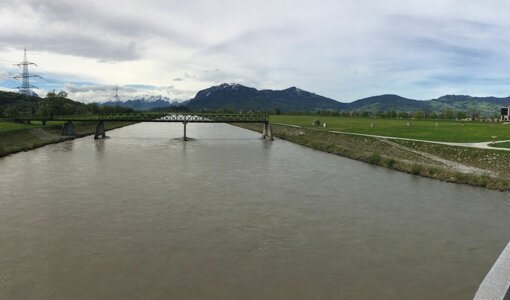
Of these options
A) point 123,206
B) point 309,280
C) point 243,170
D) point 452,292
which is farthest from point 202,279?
point 243,170

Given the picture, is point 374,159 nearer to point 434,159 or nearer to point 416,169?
point 434,159

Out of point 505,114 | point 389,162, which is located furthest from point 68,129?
point 505,114

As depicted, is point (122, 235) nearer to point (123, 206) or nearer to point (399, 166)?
point (123, 206)

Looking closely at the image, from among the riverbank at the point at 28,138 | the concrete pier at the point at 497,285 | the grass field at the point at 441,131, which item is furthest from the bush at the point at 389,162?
the riverbank at the point at 28,138

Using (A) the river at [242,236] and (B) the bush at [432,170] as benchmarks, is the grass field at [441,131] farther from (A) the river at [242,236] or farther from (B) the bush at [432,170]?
(A) the river at [242,236]

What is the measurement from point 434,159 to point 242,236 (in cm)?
3374

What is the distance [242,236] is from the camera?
20594mm

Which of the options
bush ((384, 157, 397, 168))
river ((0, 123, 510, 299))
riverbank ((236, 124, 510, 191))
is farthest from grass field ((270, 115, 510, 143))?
river ((0, 123, 510, 299))

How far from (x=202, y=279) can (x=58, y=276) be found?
5.67 m

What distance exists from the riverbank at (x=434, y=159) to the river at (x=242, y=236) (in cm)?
192

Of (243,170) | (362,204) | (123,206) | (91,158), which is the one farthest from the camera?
(91,158)

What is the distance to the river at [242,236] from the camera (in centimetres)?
1513

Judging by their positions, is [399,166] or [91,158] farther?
[91,158]

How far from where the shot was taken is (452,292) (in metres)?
15.1
